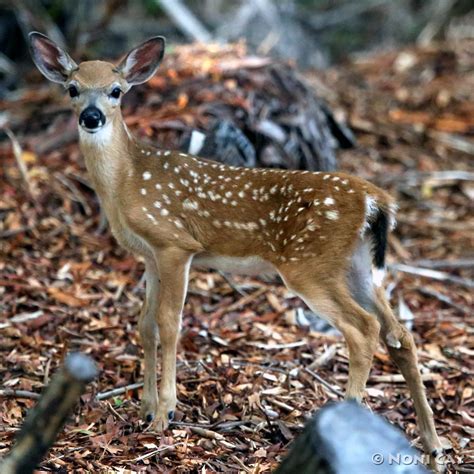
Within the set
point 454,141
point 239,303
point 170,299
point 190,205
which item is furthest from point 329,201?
point 454,141

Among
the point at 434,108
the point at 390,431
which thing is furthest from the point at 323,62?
the point at 390,431

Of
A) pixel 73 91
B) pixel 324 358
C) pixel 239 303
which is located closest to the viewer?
pixel 73 91

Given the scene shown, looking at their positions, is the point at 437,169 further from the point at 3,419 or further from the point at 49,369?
the point at 3,419

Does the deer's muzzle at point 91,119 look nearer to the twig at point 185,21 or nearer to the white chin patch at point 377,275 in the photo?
the white chin patch at point 377,275

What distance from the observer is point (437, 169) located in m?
9.29

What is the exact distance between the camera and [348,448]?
2836 millimetres

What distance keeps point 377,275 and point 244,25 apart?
7840 mm

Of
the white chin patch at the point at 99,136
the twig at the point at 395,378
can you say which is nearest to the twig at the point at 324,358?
the twig at the point at 395,378

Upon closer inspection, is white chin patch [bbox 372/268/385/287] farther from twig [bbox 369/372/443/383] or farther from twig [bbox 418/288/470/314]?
twig [bbox 418/288/470/314]

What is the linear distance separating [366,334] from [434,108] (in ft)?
21.4

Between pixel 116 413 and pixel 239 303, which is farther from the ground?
pixel 116 413

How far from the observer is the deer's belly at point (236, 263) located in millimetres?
4992

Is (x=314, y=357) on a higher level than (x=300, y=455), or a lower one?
lower

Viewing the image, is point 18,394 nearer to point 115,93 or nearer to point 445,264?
point 115,93
